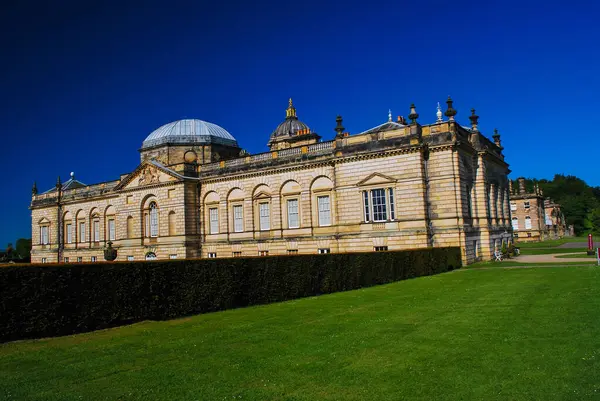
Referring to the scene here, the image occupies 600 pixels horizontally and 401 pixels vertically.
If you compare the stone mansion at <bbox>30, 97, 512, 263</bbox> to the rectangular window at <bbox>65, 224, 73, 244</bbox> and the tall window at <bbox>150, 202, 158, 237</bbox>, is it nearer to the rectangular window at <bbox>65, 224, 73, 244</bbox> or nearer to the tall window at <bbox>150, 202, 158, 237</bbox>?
the tall window at <bbox>150, 202, 158, 237</bbox>

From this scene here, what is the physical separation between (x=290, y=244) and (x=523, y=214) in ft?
168

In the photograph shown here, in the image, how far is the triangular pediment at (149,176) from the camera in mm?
40562

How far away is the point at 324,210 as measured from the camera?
115 feet

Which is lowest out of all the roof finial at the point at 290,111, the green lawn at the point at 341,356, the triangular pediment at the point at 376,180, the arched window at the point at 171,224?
the green lawn at the point at 341,356

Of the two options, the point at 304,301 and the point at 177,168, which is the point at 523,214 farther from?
the point at 304,301

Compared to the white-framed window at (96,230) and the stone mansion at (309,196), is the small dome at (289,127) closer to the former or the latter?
the stone mansion at (309,196)

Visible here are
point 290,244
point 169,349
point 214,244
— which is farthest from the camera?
point 214,244

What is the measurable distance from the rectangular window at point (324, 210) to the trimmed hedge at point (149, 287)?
42.0 feet

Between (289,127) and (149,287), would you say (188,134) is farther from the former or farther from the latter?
(149,287)

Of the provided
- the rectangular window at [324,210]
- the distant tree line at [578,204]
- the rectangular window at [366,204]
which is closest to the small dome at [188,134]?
the rectangular window at [324,210]

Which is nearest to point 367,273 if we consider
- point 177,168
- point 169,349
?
point 169,349

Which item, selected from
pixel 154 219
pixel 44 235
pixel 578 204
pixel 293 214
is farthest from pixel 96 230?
pixel 578 204

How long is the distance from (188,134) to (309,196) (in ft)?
54.0

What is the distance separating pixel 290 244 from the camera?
3616cm
